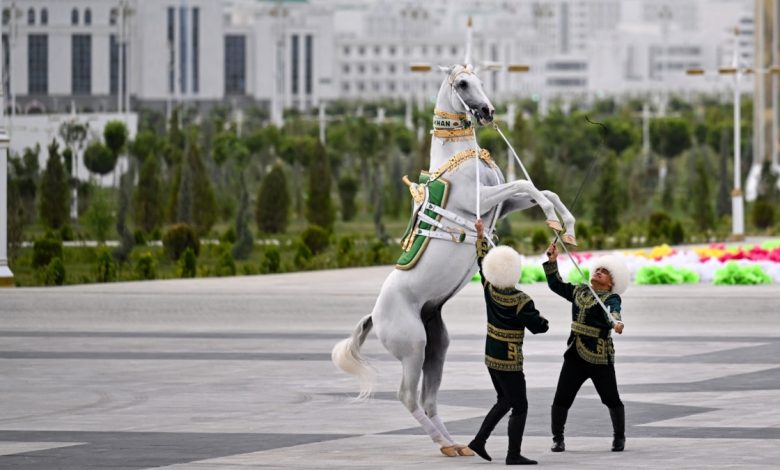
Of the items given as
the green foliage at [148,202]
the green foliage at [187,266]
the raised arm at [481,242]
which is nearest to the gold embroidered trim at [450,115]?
the raised arm at [481,242]

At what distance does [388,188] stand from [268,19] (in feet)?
336

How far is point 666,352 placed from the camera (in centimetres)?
1465

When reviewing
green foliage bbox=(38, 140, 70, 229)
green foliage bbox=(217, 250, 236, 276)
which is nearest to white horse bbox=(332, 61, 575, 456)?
green foliage bbox=(217, 250, 236, 276)

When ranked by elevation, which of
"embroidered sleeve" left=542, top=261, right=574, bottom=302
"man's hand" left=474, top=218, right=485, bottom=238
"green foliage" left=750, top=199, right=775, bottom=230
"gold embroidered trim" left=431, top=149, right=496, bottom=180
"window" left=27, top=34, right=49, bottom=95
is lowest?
"green foliage" left=750, top=199, right=775, bottom=230

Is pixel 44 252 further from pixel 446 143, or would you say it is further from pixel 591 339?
pixel 591 339

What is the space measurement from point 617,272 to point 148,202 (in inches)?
903

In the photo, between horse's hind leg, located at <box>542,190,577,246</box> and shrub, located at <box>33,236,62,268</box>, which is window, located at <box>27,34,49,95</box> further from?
horse's hind leg, located at <box>542,190,577,246</box>

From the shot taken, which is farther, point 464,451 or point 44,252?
point 44,252

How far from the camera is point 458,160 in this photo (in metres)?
10.1

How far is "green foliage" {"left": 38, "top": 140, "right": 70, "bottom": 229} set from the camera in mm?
31359

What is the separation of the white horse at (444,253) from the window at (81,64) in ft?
299

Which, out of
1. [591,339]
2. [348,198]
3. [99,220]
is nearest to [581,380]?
[591,339]

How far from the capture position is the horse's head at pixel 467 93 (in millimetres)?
9969

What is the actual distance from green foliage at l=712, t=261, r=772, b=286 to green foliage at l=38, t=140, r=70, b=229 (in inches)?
596
